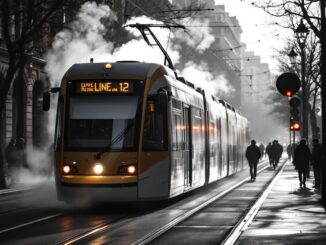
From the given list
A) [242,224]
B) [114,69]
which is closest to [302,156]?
[114,69]

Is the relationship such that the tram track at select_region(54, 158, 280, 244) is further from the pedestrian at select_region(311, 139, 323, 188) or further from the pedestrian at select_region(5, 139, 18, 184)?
the pedestrian at select_region(5, 139, 18, 184)

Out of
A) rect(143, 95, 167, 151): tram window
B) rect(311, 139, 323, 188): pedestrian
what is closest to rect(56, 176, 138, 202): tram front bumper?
rect(143, 95, 167, 151): tram window

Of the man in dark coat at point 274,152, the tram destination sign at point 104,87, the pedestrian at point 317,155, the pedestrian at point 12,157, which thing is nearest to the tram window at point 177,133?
the tram destination sign at point 104,87

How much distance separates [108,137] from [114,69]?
5.49ft

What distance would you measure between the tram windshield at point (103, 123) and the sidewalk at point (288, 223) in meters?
3.04

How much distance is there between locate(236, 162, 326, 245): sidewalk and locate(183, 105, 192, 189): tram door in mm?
1963

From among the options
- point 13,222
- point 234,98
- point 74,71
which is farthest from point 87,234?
point 234,98

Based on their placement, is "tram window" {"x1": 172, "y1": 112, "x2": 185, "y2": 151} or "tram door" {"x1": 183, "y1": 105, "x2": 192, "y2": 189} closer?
"tram window" {"x1": 172, "y1": 112, "x2": 185, "y2": 151}

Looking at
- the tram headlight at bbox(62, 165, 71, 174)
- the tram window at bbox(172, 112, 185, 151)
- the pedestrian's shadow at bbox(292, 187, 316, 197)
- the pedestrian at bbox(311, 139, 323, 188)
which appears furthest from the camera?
the pedestrian at bbox(311, 139, 323, 188)

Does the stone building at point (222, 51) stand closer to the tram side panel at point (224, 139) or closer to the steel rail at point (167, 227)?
the tram side panel at point (224, 139)

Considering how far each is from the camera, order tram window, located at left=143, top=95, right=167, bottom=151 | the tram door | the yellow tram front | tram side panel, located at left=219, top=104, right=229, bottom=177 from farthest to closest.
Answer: tram side panel, located at left=219, top=104, right=229, bottom=177 < the tram door < tram window, located at left=143, top=95, right=167, bottom=151 < the yellow tram front

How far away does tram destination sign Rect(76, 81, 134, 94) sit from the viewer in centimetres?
1733

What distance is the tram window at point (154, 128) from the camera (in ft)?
56.2

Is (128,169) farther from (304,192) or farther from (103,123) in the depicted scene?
(304,192)
